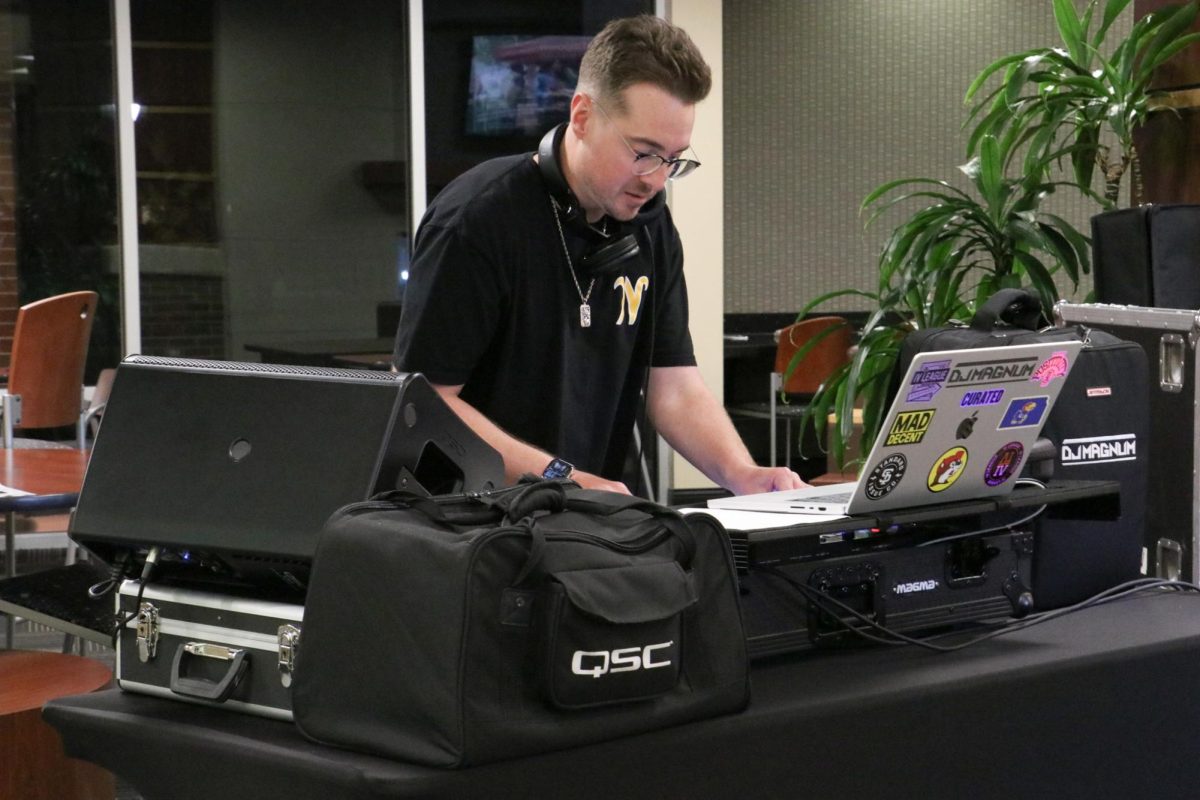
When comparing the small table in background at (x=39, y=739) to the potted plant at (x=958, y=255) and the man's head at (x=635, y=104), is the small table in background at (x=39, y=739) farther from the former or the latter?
the potted plant at (x=958, y=255)

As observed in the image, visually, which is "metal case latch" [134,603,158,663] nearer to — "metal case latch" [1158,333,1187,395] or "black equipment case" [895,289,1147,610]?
"black equipment case" [895,289,1147,610]

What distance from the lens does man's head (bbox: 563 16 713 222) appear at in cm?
192

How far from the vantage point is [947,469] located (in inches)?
64.8

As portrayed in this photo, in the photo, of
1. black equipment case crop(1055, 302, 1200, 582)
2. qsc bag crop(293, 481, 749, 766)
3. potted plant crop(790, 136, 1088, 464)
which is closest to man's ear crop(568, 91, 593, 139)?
qsc bag crop(293, 481, 749, 766)

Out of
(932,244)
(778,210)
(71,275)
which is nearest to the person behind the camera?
(932,244)

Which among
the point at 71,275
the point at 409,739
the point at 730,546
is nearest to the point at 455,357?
the point at 730,546

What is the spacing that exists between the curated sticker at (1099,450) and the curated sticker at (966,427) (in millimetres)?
375

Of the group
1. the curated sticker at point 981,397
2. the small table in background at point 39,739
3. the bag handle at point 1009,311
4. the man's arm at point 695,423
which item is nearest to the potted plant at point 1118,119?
the bag handle at point 1009,311

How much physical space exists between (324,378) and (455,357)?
0.55 m

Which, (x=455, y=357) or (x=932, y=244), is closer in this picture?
(x=455, y=357)

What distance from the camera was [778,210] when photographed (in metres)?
7.41

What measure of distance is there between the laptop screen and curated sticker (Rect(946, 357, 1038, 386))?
→ 21.2 inches

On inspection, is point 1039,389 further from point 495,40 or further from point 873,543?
point 495,40

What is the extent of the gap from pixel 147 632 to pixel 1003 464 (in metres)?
0.99
